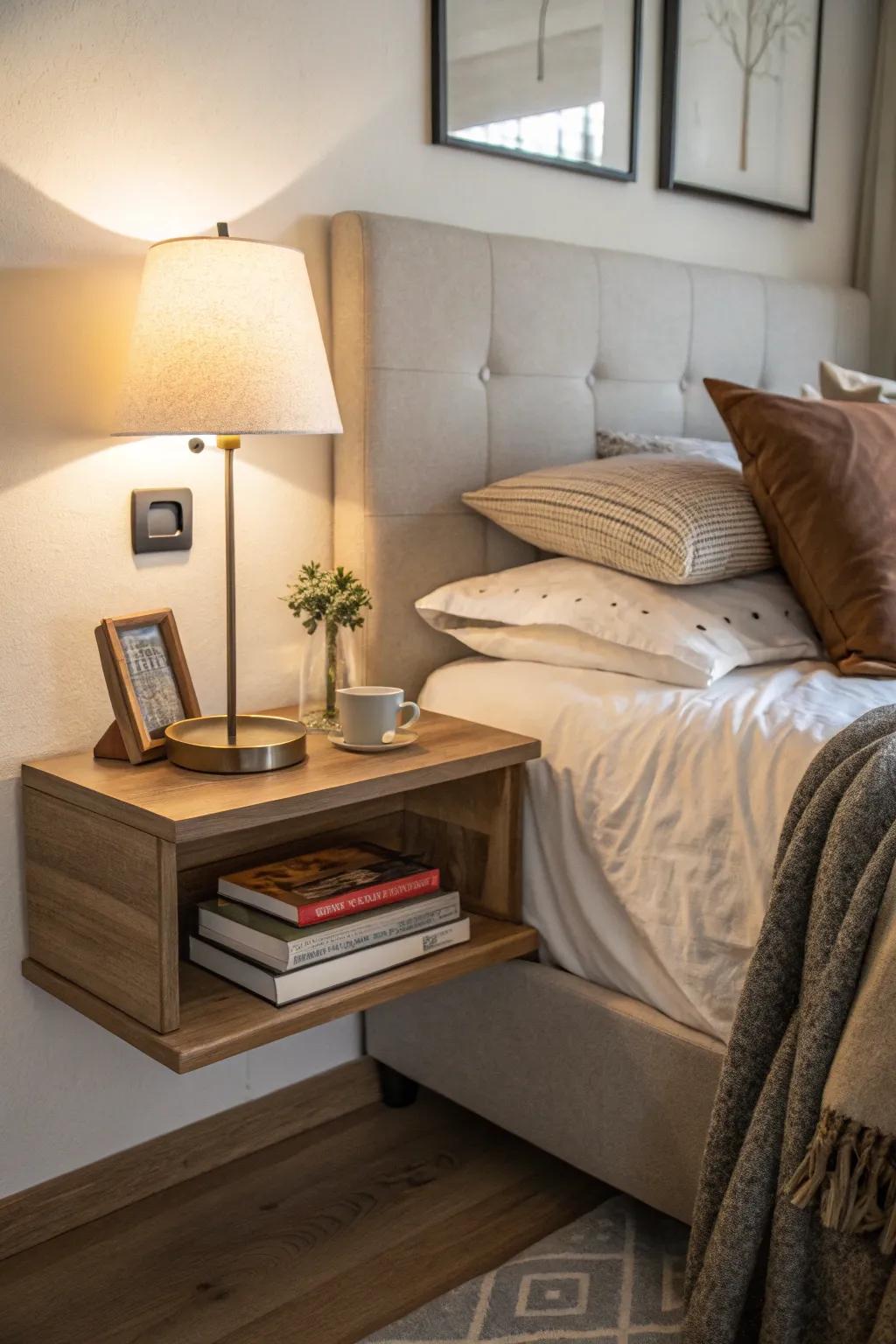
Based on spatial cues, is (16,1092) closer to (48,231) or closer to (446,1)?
(48,231)

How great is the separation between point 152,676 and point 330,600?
256 millimetres

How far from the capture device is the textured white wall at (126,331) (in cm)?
153

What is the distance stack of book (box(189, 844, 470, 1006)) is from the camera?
4.91 feet

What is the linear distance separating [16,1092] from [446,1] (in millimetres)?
1694

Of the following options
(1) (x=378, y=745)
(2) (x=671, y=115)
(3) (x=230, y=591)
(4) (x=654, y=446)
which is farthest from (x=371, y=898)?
(2) (x=671, y=115)

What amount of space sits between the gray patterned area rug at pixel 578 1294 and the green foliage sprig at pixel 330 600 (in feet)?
2.79

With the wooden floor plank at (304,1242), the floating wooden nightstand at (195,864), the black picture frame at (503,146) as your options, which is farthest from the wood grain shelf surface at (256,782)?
the black picture frame at (503,146)

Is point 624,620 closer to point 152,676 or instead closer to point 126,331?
point 152,676

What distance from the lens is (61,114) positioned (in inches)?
60.1

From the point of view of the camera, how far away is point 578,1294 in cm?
154

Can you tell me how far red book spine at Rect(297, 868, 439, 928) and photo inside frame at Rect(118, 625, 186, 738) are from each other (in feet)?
0.96

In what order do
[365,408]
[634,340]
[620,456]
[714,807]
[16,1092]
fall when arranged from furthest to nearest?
[634,340] → [620,456] → [365,408] → [16,1092] → [714,807]

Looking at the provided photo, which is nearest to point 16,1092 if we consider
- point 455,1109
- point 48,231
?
point 455,1109

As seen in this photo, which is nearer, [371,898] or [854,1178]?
[854,1178]
